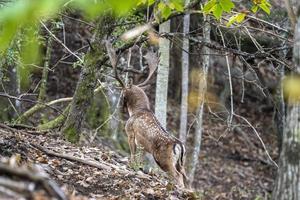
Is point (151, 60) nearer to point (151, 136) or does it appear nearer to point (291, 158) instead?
point (151, 136)

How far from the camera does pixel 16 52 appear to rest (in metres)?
9.85

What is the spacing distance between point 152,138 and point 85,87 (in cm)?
129

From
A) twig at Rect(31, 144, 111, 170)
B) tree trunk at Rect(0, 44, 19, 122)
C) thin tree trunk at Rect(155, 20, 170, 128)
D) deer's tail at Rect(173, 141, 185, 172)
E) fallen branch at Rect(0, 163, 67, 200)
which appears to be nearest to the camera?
fallen branch at Rect(0, 163, 67, 200)

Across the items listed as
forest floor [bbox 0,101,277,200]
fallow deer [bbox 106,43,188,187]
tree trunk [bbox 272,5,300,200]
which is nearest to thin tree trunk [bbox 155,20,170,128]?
fallow deer [bbox 106,43,188,187]

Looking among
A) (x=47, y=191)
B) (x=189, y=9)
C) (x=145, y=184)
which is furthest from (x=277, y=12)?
(x=47, y=191)

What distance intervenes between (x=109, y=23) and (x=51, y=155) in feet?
7.36

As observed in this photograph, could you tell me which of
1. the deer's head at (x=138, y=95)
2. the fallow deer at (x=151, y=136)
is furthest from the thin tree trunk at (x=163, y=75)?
the deer's head at (x=138, y=95)

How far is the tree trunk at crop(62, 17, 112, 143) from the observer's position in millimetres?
8977

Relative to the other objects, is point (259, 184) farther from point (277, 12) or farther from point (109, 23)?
point (109, 23)

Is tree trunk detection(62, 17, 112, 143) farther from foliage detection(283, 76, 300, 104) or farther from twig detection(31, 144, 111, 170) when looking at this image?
foliage detection(283, 76, 300, 104)

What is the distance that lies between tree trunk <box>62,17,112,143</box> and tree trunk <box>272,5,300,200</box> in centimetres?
445

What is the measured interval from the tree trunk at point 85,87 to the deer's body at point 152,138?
38.2 inches

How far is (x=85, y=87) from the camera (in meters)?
9.02

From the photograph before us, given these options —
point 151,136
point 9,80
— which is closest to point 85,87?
point 151,136
